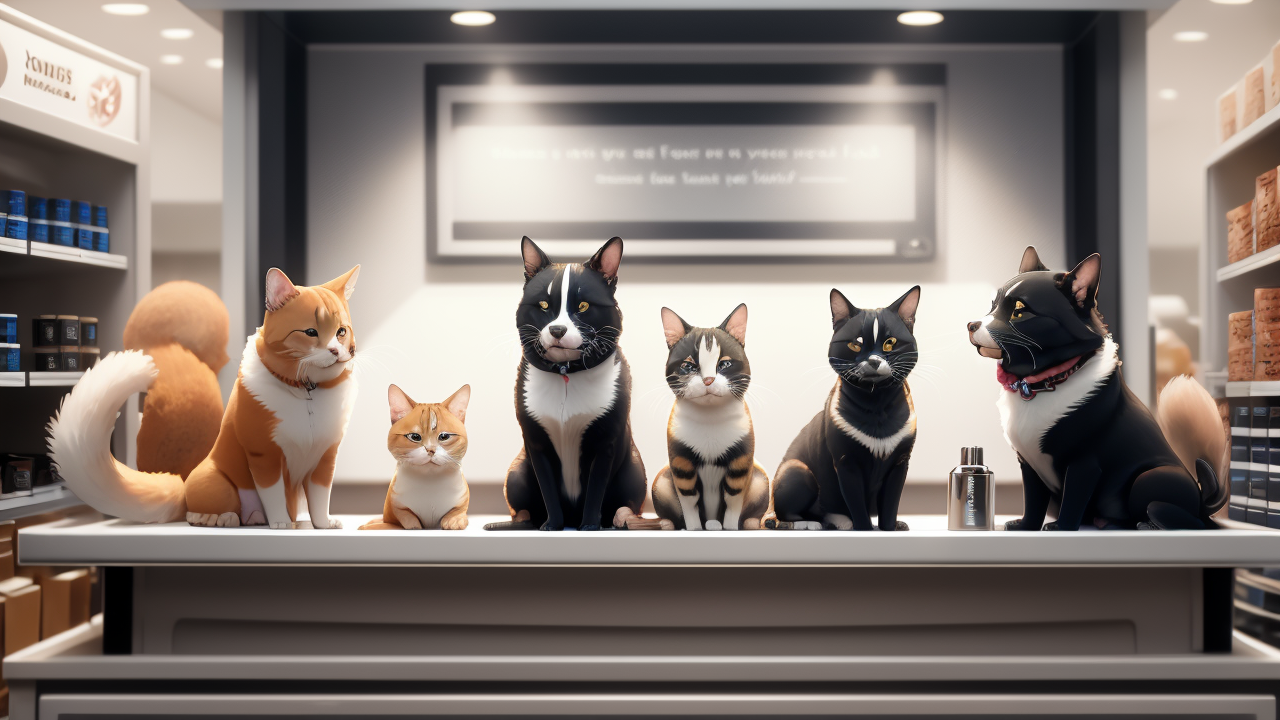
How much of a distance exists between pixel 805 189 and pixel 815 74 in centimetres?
21

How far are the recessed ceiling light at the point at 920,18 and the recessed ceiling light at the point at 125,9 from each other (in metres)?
2.06

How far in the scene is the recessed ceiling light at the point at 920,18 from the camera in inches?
48.9

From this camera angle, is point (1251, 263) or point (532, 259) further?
point (1251, 263)

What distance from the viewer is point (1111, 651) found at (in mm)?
952

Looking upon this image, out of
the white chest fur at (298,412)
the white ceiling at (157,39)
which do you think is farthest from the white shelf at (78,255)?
the white chest fur at (298,412)

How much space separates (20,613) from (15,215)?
2.54 ft

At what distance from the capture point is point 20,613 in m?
1.44

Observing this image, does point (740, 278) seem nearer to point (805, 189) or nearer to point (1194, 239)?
point (805, 189)

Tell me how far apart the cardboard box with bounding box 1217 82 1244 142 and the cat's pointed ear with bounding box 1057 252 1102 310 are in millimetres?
1279

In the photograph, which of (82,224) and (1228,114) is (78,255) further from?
(1228,114)

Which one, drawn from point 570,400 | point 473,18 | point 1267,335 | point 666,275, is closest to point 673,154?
point 666,275

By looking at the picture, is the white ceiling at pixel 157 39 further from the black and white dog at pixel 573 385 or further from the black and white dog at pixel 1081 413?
the black and white dog at pixel 1081 413

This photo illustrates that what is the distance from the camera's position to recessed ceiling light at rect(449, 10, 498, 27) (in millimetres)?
1249

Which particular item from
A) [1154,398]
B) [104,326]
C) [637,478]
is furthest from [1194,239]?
[104,326]
